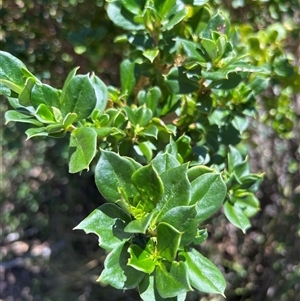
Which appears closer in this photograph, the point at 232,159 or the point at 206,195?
the point at 206,195

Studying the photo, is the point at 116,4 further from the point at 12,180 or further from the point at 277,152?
the point at 12,180

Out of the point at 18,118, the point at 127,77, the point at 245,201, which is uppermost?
the point at 18,118

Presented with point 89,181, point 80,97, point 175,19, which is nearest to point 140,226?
point 80,97

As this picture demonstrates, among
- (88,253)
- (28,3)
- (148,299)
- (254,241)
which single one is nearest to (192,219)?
(148,299)

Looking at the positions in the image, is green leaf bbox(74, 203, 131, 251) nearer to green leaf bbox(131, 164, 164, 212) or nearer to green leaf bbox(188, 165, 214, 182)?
green leaf bbox(131, 164, 164, 212)

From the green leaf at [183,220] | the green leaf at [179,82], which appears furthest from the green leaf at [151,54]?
the green leaf at [183,220]

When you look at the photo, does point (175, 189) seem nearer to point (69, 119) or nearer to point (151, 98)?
point (69, 119)
